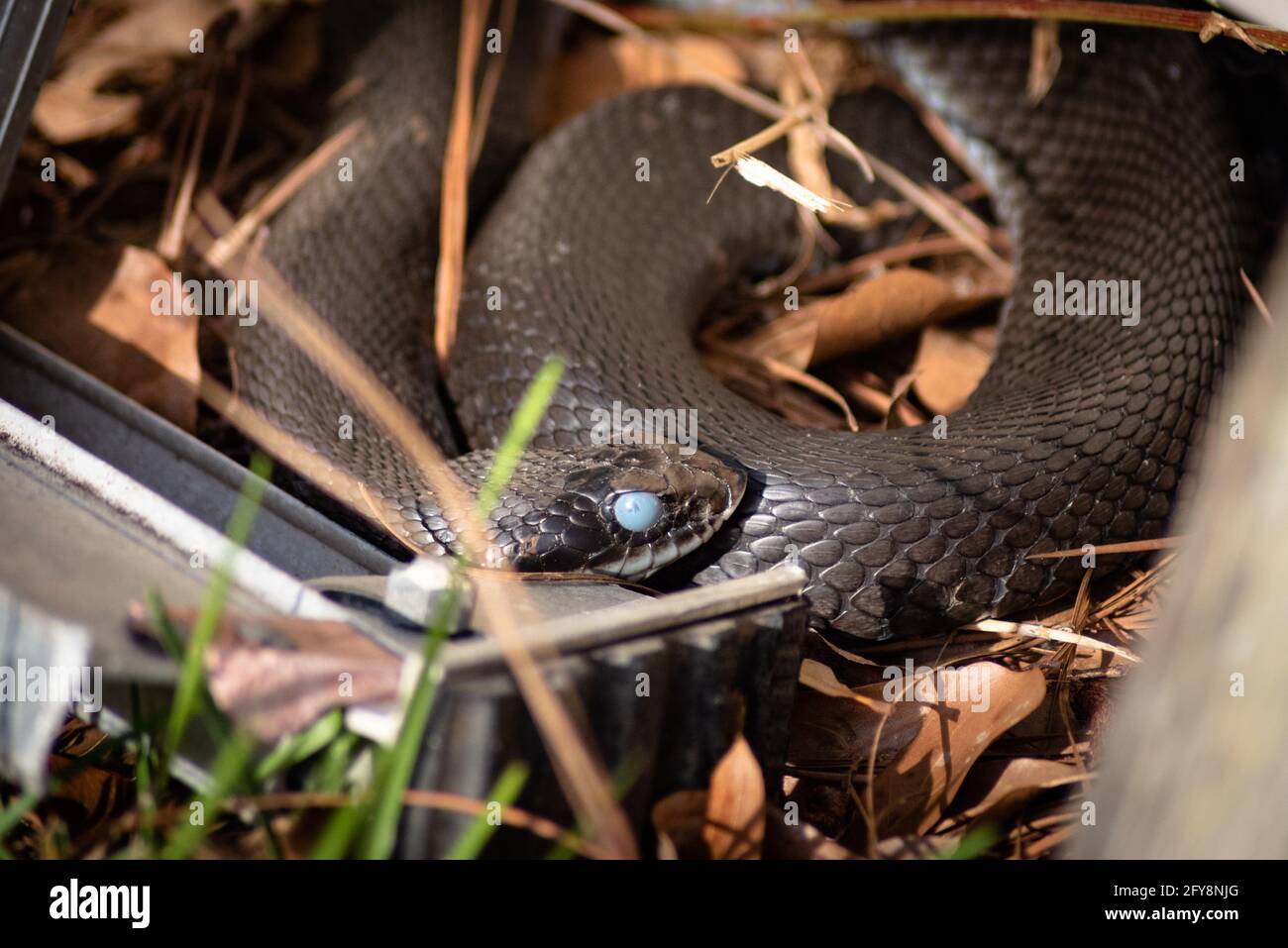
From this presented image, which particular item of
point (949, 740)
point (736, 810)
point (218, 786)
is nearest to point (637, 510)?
point (949, 740)

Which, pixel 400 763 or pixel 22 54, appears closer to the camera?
pixel 400 763

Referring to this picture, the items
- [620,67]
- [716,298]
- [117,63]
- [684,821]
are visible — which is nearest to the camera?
[684,821]

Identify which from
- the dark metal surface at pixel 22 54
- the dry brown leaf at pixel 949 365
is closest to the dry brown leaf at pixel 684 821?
the dry brown leaf at pixel 949 365

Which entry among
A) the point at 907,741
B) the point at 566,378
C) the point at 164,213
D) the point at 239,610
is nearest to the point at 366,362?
the point at 566,378

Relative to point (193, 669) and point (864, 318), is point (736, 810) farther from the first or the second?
point (864, 318)

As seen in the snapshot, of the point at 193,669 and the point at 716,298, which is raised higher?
the point at 716,298

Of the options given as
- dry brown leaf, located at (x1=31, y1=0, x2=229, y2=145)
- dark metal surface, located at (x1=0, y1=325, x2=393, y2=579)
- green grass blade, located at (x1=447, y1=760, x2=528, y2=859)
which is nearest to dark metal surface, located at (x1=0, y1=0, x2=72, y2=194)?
dark metal surface, located at (x1=0, y1=325, x2=393, y2=579)

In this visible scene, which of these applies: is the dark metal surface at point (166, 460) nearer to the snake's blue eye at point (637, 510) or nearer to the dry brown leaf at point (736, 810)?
the snake's blue eye at point (637, 510)

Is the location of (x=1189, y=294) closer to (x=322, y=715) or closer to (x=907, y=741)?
(x=907, y=741)

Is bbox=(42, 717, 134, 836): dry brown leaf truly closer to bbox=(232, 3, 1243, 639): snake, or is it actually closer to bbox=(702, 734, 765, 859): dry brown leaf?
bbox=(232, 3, 1243, 639): snake
